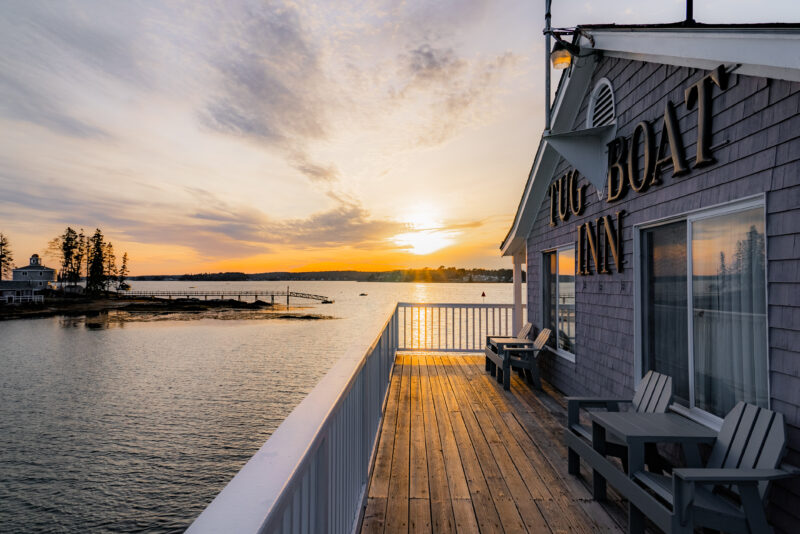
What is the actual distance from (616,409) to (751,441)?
1.09 meters

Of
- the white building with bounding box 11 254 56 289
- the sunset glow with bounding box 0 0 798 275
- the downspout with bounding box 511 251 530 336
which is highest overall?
the sunset glow with bounding box 0 0 798 275

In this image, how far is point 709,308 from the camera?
276 centimetres

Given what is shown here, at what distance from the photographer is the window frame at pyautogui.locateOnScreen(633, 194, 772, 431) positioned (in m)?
2.28

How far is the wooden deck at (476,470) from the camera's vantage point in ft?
7.97

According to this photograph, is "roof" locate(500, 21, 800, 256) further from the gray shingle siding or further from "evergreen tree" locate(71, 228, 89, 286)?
"evergreen tree" locate(71, 228, 89, 286)

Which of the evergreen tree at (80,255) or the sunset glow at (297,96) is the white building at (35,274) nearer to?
Result: the evergreen tree at (80,255)

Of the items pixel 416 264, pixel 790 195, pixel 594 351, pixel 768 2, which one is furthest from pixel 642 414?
pixel 416 264

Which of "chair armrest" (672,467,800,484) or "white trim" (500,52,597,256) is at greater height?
"white trim" (500,52,597,256)

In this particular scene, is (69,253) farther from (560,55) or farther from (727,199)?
(727,199)

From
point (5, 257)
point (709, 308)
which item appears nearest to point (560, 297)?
point (709, 308)

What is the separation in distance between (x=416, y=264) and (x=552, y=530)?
48.2m

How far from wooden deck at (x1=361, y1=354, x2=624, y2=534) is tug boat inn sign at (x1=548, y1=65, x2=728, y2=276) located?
1.86 meters

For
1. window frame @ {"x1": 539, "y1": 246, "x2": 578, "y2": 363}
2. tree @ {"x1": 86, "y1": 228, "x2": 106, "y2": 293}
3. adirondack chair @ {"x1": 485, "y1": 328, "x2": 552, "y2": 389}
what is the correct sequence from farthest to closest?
tree @ {"x1": 86, "y1": 228, "x2": 106, "y2": 293}, adirondack chair @ {"x1": 485, "y1": 328, "x2": 552, "y2": 389}, window frame @ {"x1": 539, "y1": 246, "x2": 578, "y2": 363}

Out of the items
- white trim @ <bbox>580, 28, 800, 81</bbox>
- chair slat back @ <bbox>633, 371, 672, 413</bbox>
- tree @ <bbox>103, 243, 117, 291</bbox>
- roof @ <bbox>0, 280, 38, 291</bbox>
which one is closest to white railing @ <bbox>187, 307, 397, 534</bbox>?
chair slat back @ <bbox>633, 371, 672, 413</bbox>
